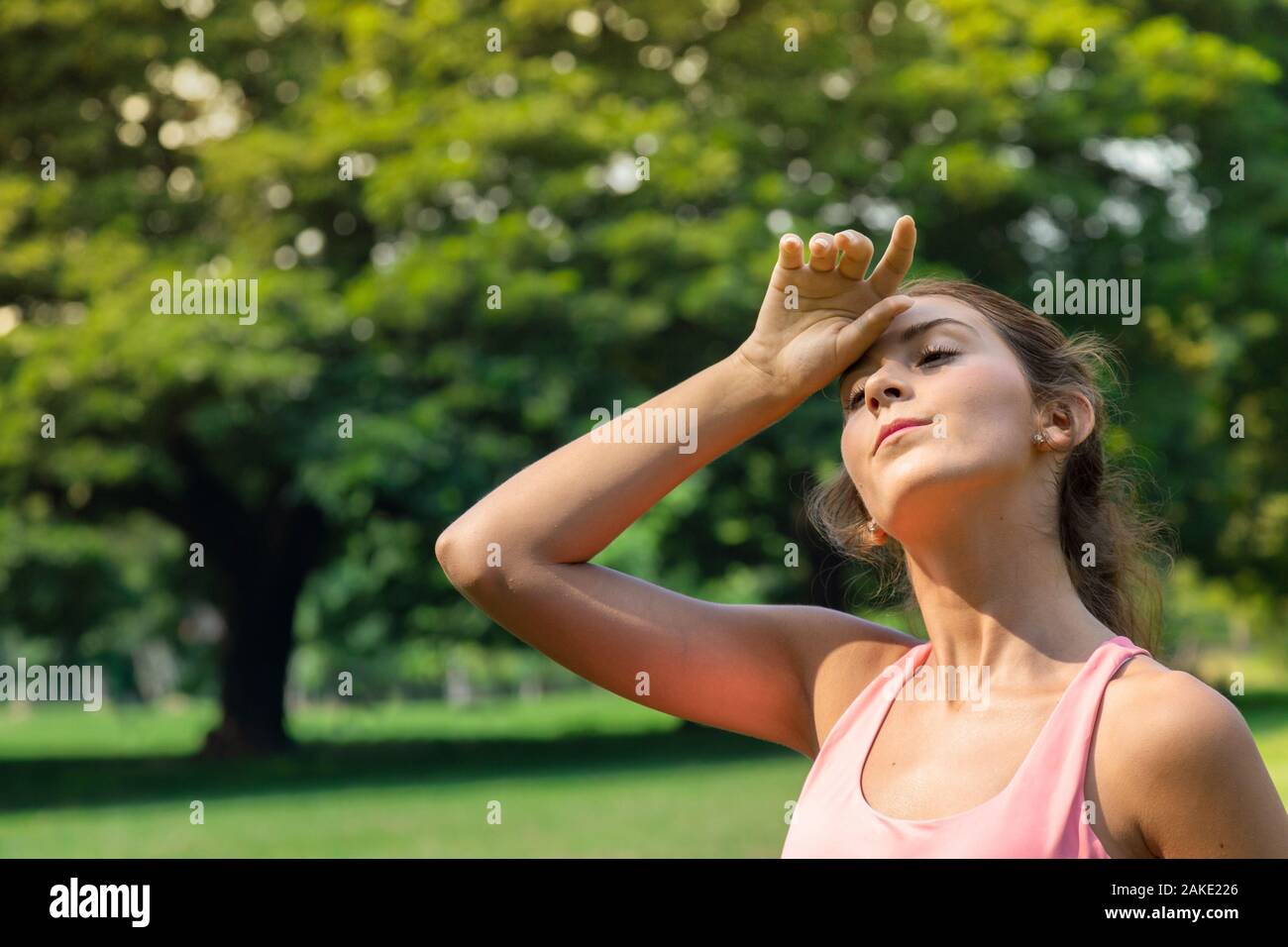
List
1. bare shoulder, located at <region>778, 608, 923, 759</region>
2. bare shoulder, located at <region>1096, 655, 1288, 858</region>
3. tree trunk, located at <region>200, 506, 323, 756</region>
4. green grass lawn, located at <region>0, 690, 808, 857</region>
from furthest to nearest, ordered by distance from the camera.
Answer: tree trunk, located at <region>200, 506, 323, 756</region>
green grass lawn, located at <region>0, 690, 808, 857</region>
bare shoulder, located at <region>778, 608, 923, 759</region>
bare shoulder, located at <region>1096, 655, 1288, 858</region>

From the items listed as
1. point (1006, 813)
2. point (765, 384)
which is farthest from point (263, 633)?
point (1006, 813)

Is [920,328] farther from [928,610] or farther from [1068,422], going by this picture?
[928,610]

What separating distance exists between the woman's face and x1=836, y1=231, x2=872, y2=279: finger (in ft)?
0.41

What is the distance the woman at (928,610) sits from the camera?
6.38 ft

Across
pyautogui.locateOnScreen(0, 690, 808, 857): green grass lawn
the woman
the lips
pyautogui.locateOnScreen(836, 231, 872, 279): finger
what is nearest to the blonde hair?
the woman

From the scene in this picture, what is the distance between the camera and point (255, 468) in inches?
652

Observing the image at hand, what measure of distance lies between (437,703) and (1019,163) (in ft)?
121

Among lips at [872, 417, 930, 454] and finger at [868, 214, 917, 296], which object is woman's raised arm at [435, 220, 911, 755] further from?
lips at [872, 417, 930, 454]

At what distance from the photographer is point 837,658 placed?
242 cm

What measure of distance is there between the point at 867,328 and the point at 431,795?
1322 centimetres

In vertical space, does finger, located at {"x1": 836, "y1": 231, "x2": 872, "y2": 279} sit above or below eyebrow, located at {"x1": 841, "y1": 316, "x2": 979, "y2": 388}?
above

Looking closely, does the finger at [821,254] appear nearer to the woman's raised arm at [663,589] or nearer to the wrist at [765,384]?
the woman's raised arm at [663,589]

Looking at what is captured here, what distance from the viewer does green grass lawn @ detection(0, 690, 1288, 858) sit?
1166 cm
